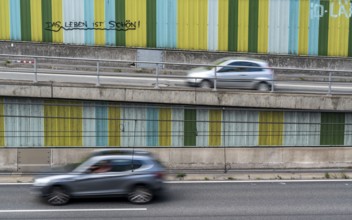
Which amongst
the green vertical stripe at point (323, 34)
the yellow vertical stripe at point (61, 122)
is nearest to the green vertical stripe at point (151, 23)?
the green vertical stripe at point (323, 34)

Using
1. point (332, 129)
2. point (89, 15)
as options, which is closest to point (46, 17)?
point (89, 15)

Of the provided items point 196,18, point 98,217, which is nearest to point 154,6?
point 196,18

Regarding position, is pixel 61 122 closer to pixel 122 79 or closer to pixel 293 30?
pixel 122 79

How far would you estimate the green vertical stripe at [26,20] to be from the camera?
26156 millimetres

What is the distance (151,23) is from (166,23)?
0.93 meters

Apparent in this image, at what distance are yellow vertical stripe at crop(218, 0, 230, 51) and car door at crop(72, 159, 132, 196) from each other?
17.0 meters

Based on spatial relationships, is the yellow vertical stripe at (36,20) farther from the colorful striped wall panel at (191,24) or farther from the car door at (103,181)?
the car door at (103,181)

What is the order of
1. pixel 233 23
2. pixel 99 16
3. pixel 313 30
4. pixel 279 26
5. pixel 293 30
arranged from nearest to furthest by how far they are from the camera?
pixel 99 16 < pixel 233 23 < pixel 279 26 < pixel 293 30 < pixel 313 30

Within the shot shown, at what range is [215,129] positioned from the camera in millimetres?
17203

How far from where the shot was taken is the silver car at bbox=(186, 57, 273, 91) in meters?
17.8

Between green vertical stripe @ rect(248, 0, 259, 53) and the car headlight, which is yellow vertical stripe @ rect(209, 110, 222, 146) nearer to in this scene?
the car headlight

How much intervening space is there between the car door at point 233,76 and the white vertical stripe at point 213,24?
328 inches

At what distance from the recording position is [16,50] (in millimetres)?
26219

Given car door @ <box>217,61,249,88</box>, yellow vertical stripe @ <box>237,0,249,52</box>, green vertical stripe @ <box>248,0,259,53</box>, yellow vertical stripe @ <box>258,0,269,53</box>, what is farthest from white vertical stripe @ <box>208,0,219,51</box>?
car door @ <box>217,61,249,88</box>
